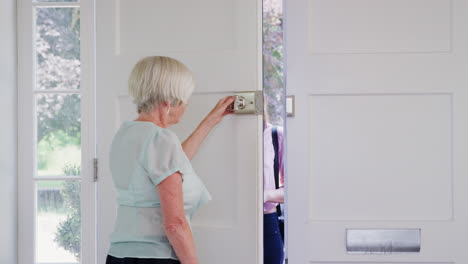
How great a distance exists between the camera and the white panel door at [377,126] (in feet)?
7.53

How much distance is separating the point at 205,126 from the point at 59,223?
86cm

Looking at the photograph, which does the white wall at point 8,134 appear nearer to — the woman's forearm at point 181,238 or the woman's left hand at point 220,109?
the woman's left hand at point 220,109

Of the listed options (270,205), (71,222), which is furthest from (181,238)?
(270,205)

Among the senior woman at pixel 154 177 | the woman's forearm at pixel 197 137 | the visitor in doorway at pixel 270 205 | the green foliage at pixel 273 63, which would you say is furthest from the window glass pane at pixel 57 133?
the green foliage at pixel 273 63

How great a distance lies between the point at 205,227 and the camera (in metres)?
2.21

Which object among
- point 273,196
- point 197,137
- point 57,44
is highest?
point 57,44

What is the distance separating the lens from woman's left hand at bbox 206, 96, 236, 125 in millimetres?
2164

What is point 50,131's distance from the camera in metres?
2.45

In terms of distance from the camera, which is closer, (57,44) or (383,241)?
(383,241)

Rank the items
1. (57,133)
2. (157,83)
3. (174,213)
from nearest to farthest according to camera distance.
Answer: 1. (174,213)
2. (157,83)
3. (57,133)

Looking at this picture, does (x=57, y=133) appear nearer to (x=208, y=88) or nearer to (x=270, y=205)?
(x=208, y=88)

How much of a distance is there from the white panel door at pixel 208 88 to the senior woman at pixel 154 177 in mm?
357

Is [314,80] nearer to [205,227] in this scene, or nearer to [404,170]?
[404,170]

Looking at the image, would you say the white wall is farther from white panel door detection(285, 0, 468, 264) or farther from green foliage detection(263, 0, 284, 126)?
green foliage detection(263, 0, 284, 126)
